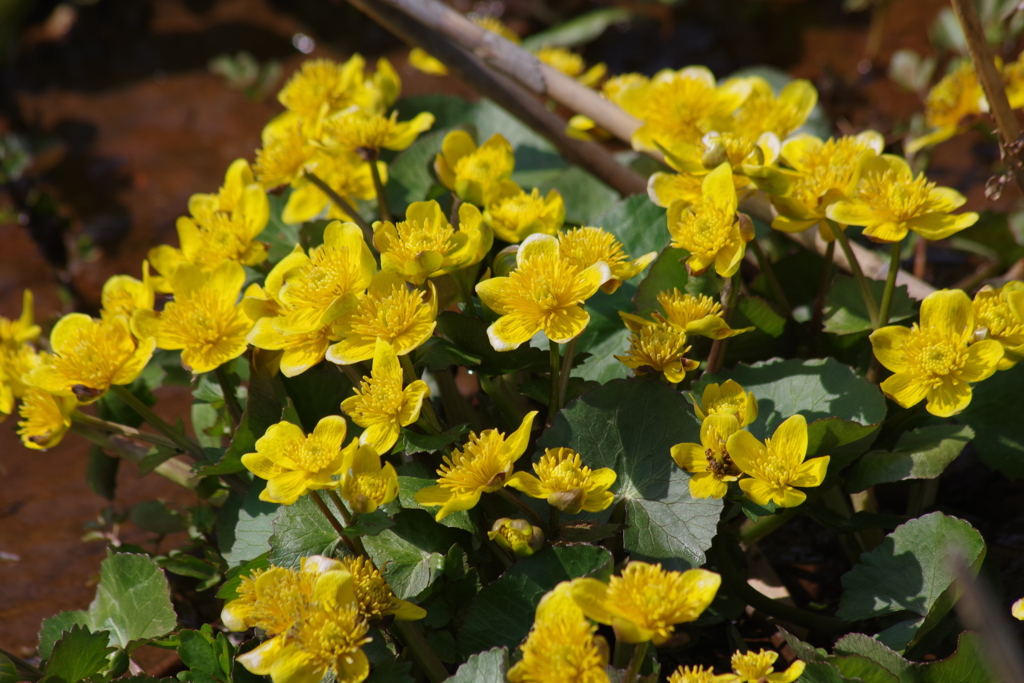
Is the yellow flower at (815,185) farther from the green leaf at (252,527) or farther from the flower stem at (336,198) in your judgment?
the green leaf at (252,527)

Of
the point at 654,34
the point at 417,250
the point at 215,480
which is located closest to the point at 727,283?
the point at 417,250

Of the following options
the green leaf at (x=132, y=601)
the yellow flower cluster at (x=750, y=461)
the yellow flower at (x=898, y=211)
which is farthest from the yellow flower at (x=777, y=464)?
the green leaf at (x=132, y=601)

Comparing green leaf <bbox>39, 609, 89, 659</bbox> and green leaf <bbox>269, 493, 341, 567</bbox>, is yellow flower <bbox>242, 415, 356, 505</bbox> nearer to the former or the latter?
green leaf <bbox>269, 493, 341, 567</bbox>

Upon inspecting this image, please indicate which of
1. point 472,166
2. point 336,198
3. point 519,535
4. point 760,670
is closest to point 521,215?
point 472,166

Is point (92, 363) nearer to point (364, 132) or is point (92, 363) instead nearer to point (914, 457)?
point (364, 132)

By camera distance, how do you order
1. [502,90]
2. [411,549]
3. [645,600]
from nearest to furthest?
1. [645,600]
2. [411,549]
3. [502,90]

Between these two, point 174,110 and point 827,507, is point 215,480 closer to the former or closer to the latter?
point 827,507
